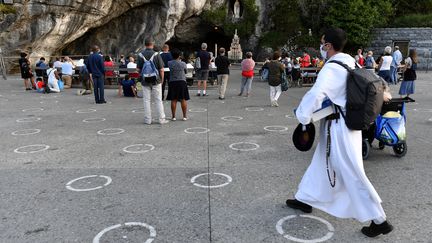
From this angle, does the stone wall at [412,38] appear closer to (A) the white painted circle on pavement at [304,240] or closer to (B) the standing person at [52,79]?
(B) the standing person at [52,79]

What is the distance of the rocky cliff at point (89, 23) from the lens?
21.6 metres

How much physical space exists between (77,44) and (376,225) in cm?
3091

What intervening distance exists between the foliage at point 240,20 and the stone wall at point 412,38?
11.5m

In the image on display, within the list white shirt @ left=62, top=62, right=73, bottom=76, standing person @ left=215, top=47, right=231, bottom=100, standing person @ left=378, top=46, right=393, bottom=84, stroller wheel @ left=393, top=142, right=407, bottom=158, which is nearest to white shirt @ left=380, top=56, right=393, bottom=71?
standing person @ left=378, top=46, right=393, bottom=84

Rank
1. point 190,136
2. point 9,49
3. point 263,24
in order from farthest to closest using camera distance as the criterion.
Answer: point 263,24 → point 9,49 → point 190,136

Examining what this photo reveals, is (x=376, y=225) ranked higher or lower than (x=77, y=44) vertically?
lower

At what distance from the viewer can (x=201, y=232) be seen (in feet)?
10.7

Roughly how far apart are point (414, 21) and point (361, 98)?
30.3m

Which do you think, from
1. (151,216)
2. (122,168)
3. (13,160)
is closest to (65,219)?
(151,216)

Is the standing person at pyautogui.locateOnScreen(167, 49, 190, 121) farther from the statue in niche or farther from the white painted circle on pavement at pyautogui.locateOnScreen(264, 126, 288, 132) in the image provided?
the statue in niche

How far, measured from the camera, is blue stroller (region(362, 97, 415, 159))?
5.32m

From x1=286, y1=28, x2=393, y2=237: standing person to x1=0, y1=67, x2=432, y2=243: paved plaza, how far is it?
0.23m

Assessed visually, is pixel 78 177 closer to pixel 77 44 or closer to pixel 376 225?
pixel 376 225

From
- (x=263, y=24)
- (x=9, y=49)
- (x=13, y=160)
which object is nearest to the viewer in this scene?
(x=13, y=160)
